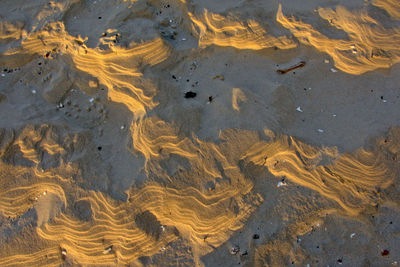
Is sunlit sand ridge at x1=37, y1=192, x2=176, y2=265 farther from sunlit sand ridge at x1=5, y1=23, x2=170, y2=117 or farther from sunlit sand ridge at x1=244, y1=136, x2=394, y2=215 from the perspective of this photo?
sunlit sand ridge at x1=244, y1=136, x2=394, y2=215

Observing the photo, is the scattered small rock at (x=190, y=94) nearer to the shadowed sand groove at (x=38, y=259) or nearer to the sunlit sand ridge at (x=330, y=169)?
the sunlit sand ridge at (x=330, y=169)

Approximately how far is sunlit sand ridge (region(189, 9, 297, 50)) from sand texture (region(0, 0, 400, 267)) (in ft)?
0.07

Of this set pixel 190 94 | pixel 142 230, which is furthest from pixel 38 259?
pixel 190 94

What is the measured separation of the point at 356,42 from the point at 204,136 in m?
2.59

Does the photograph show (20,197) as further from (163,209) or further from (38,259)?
(163,209)

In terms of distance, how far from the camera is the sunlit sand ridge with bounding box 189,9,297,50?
3.84 metres

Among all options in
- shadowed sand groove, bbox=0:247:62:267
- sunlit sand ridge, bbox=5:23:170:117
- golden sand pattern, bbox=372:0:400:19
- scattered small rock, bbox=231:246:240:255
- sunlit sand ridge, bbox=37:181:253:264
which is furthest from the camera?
golden sand pattern, bbox=372:0:400:19

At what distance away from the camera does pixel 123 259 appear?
3.13 meters

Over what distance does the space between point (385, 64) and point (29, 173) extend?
5.13 meters

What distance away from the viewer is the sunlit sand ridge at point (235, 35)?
12.6 feet

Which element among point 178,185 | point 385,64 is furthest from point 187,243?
point 385,64

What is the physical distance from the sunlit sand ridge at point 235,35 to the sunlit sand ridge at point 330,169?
1.49 meters

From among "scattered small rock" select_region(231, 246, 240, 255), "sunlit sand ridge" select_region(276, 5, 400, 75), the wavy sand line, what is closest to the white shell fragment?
the wavy sand line

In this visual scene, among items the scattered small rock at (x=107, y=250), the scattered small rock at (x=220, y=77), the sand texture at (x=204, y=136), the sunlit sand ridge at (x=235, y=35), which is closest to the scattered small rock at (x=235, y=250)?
the sand texture at (x=204, y=136)
